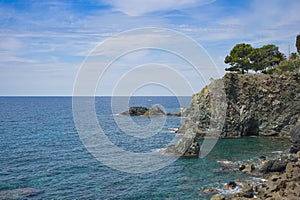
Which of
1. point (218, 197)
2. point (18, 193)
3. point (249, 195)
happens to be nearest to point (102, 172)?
point (18, 193)

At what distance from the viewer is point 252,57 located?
76188 millimetres

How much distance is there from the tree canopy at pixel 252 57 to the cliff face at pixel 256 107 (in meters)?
8.80

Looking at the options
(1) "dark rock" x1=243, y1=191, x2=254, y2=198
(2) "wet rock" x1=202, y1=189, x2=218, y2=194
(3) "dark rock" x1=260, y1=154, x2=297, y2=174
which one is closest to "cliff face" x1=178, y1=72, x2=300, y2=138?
(3) "dark rock" x1=260, y1=154, x2=297, y2=174

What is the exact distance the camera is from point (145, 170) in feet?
133

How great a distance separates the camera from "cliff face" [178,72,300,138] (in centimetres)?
6406

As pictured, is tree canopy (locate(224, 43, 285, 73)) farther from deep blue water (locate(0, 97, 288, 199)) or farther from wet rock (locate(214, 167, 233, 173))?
wet rock (locate(214, 167, 233, 173))

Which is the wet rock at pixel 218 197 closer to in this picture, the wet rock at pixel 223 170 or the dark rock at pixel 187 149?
the wet rock at pixel 223 170

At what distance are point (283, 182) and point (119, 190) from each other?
692 inches

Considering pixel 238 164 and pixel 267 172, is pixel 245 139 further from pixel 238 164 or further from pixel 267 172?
pixel 267 172

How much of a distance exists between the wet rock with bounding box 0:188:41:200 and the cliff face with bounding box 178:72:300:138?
127 feet

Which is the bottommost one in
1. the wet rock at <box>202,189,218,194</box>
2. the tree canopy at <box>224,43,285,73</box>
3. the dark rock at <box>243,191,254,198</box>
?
the wet rock at <box>202,189,218,194</box>

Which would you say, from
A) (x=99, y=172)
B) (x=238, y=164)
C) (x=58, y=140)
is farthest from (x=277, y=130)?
(x=58, y=140)

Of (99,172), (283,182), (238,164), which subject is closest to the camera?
(283,182)

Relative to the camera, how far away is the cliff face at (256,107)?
2522 inches
